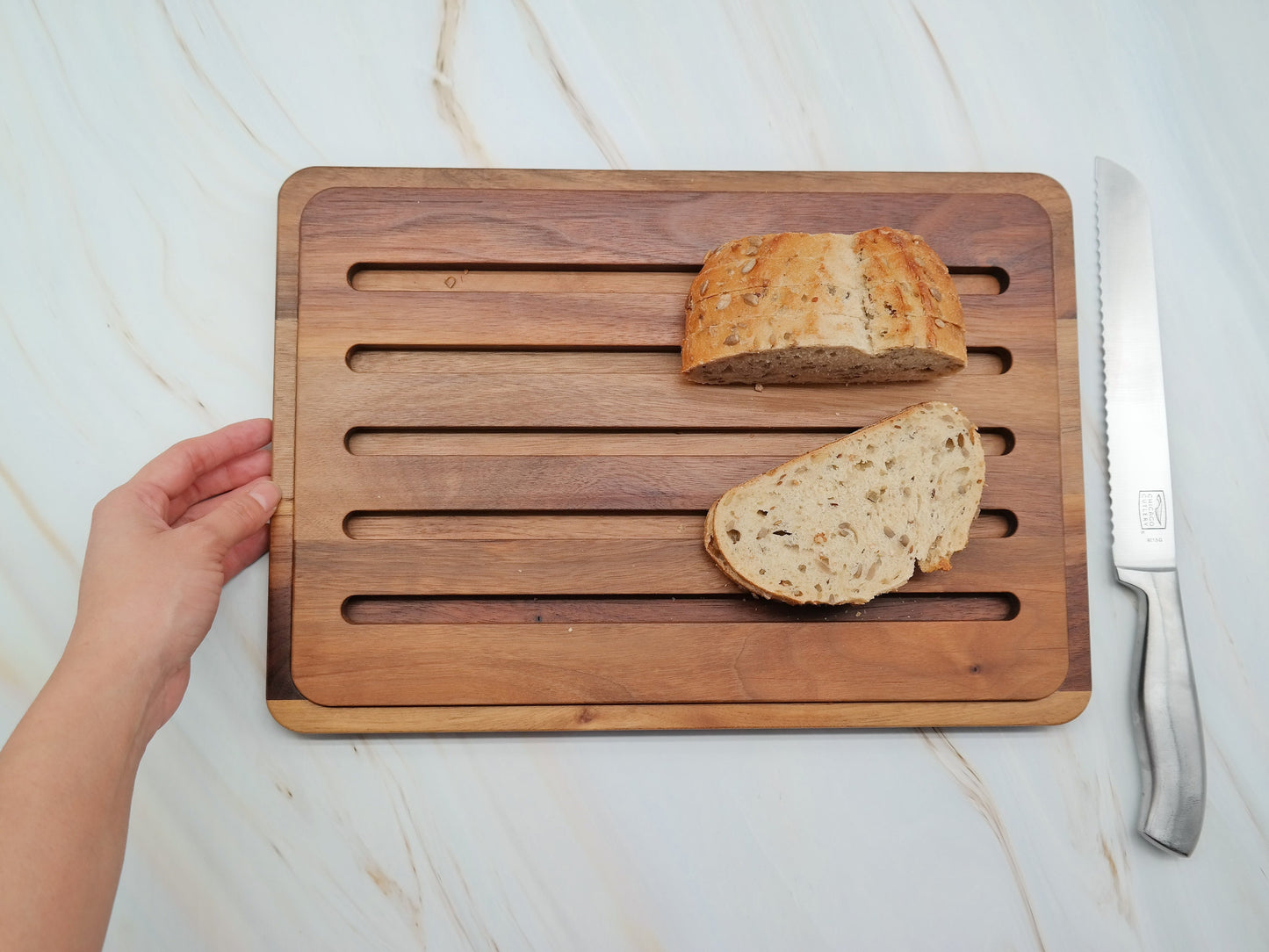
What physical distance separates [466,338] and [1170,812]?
1536mm

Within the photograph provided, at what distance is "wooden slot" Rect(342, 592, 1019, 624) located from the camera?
145 cm

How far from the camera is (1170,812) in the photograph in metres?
1.45

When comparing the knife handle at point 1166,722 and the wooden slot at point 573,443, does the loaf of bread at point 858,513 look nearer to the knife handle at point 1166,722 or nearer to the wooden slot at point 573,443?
the wooden slot at point 573,443

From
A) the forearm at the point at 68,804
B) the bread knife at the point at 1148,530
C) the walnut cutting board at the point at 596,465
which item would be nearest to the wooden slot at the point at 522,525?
the walnut cutting board at the point at 596,465

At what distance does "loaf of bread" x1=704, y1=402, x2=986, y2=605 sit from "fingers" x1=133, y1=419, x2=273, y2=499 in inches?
33.2

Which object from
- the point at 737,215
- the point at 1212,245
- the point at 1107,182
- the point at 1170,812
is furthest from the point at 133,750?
the point at 1212,245

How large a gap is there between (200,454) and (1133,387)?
1.70 metres

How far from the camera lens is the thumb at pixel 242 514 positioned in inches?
51.6

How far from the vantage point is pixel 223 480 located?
148 centimetres

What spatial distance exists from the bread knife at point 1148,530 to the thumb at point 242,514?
153 centimetres

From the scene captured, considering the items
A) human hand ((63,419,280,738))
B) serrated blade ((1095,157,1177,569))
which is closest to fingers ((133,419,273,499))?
human hand ((63,419,280,738))

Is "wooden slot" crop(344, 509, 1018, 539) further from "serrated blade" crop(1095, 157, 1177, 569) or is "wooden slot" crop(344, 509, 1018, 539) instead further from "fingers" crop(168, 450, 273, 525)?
"serrated blade" crop(1095, 157, 1177, 569)

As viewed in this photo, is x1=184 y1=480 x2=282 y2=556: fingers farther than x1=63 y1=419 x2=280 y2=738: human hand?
Yes

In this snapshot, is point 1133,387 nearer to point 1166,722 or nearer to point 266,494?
point 1166,722
